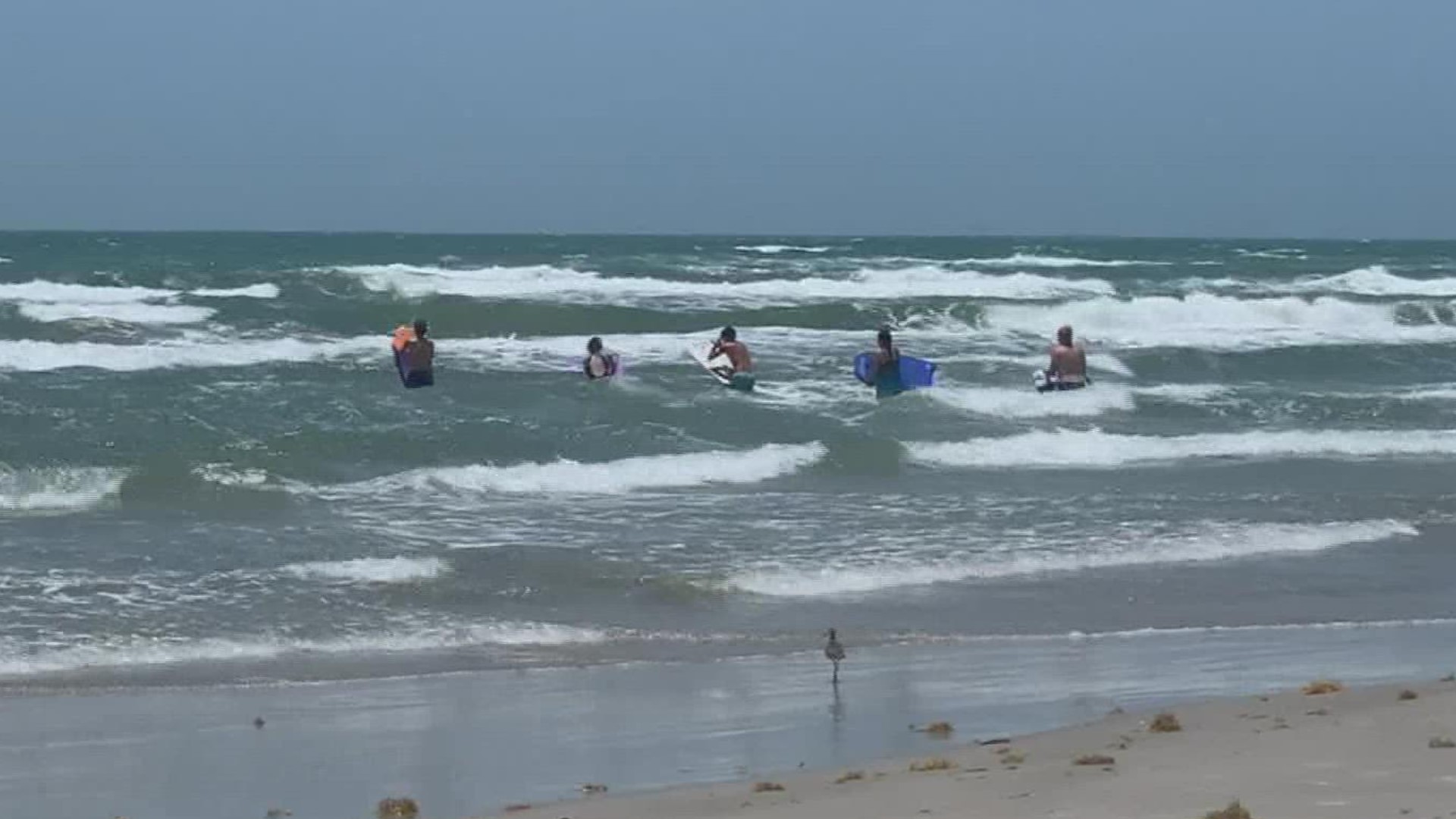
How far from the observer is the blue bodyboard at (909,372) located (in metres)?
18.2

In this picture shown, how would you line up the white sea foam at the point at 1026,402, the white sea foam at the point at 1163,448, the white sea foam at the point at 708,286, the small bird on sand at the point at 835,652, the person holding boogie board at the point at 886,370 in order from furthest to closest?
1. the white sea foam at the point at 708,286
2. the white sea foam at the point at 1026,402
3. the white sea foam at the point at 1163,448
4. the person holding boogie board at the point at 886,370
5. the small bird on sand at the point at 835,652

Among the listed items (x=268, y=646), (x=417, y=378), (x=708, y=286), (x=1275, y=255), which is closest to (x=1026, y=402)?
(x=417, y=378)

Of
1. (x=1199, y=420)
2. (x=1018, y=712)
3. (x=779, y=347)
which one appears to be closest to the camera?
(x=1018, y=712)

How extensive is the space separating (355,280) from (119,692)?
31662 mm

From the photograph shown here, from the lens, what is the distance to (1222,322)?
46.2 meters

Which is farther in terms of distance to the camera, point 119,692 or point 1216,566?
point 1216,566

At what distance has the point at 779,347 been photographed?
35938 millimetres

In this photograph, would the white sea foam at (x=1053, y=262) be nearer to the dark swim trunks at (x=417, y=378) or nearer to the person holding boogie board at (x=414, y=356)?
the person holding boogie board at (x=414, y=356)

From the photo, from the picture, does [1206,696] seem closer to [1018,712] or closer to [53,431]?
[1018,712]

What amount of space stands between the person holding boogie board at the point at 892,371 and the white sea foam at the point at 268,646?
440 centimetres

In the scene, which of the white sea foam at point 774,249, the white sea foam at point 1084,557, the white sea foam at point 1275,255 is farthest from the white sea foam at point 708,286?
the white sea foam at point 1084,557

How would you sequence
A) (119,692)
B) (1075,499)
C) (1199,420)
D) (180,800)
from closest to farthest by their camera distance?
(180,800) → (119,692) → (1075,499) → (1199,420)

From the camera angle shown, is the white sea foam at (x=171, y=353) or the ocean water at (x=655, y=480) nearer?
the ocean water at (x=655, y=480)

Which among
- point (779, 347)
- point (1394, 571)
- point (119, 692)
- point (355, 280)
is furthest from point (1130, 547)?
point (355, 280)
